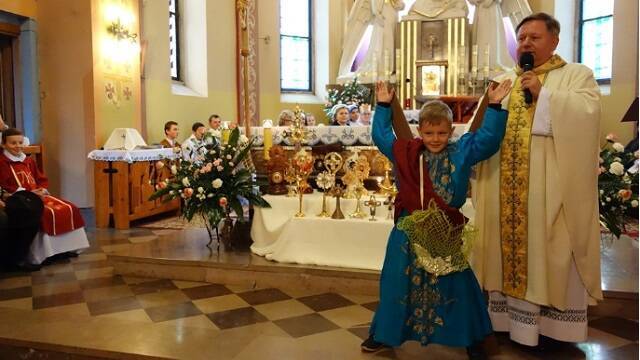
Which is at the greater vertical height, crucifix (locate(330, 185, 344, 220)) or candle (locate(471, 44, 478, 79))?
candle (locate(471, 44, 478, 79))

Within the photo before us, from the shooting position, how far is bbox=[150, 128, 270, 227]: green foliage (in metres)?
4.74

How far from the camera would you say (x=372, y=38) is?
12.6m

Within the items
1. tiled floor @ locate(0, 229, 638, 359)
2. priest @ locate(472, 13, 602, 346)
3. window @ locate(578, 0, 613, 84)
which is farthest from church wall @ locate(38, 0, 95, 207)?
window @ locate(578, 0, 613, 84)

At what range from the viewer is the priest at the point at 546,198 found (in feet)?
9.45

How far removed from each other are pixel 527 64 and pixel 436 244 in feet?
3.29

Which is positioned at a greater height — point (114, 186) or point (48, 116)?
point (48, 116)

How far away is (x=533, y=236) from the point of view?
298cm

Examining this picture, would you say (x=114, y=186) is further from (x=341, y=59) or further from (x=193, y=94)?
(x=341, y=59)

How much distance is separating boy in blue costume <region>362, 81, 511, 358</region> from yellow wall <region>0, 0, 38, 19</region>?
6461 mm

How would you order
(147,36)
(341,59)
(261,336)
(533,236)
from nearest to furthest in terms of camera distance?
(533,236) < (261,336) < (147,36) < (341,59)

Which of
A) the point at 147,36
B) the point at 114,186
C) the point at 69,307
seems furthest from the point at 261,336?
the point at 147,36

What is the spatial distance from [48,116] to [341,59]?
6.70 metres

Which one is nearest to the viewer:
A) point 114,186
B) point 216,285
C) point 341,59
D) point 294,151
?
point 216,285

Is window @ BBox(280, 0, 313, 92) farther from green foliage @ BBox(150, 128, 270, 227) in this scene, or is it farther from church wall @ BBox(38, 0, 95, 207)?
green foliage @ BBox(150, 128, 270, 227)
